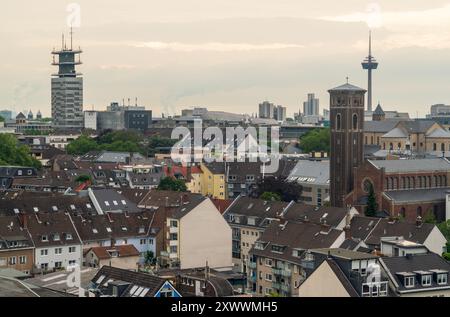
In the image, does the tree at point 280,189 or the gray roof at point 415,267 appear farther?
the tree at point 280,189

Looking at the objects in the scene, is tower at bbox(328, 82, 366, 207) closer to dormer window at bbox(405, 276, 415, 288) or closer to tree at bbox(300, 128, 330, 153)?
dormer window at bbox(405, 276, 415, 288)

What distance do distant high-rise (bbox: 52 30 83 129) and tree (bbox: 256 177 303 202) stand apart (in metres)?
115

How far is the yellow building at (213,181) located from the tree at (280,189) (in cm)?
1051

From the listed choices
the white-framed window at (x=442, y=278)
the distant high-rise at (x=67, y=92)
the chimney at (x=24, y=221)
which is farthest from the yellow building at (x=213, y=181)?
the distant high-rise at (x=67, y=92)

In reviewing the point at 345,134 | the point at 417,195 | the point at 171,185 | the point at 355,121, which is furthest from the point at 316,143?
the point at 417,195

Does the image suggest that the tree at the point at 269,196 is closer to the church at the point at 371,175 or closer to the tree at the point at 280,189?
the tree at the point at 280,189

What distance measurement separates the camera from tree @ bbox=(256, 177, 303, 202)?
69.6 metres

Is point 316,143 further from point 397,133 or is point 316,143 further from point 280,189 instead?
point 280,189

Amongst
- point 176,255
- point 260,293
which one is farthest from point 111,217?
point 260,293

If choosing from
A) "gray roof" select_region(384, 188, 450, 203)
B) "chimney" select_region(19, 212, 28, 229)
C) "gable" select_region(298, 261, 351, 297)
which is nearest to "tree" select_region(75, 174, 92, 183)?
"gray roof" select_region(384, 188, 450, 203)

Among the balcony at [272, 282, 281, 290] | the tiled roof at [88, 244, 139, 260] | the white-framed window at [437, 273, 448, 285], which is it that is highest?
the white-framed window at [437, 273, 448, 285]

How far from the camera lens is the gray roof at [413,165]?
2623 inches

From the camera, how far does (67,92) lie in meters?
181
